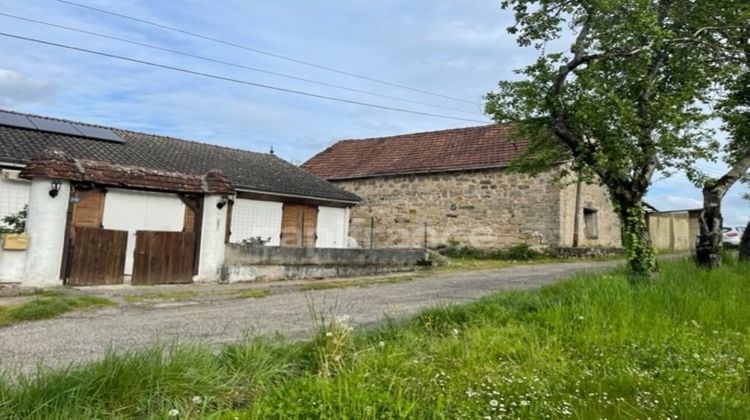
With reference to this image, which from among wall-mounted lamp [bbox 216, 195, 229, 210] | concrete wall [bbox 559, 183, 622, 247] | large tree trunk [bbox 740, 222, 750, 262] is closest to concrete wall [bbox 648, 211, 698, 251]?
concrete wall [bbox 559, 183, 622, 247]

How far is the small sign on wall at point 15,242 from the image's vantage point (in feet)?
33.7

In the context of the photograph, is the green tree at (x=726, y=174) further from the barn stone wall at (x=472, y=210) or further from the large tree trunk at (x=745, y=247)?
the barn stone wall at (x=472, y=210)

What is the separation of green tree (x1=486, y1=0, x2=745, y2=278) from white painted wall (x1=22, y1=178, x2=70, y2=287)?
30.5 feet

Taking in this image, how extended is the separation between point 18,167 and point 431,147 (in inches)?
681

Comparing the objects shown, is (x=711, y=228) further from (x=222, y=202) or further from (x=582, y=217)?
(x=582, y=217)

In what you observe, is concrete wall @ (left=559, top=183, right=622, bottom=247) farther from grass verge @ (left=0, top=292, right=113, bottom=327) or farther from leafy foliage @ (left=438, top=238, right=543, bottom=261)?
grass verge @ (left=0, top=292, right=113, bottom=327)

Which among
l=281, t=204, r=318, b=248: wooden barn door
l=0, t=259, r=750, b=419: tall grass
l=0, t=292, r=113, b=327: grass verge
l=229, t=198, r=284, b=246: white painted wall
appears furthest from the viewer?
l=281, t=204, r=318, b=248: wooden barn door

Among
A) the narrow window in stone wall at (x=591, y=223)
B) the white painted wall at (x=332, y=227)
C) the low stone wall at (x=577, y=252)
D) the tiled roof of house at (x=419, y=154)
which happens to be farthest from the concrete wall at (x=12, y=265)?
the narrow window in stone wall at (x=591, y=223)

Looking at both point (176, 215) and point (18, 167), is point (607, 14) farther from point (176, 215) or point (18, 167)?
point (18, 167)

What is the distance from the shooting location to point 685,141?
877 centimetres

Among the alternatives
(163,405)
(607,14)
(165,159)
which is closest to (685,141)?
(607,14)

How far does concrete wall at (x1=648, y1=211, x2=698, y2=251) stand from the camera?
82.3ft

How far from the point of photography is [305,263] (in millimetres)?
14242

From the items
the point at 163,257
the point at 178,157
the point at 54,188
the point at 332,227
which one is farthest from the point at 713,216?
the point at 178,157
